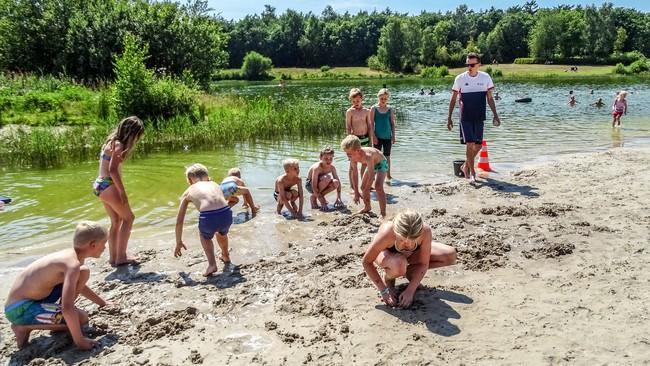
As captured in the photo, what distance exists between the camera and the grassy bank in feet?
50.5

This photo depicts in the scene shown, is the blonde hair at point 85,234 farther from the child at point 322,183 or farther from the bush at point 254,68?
the bush at point 254,68

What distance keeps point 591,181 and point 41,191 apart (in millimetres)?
11366

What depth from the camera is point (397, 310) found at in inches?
199

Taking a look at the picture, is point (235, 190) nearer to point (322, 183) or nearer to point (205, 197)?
point (322, 183)

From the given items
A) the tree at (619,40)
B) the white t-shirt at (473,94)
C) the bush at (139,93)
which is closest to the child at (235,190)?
the white t-shirt at (473,94)

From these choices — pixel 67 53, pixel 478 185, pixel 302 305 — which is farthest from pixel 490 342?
pixel 67 53

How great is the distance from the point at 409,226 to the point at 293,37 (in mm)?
155427

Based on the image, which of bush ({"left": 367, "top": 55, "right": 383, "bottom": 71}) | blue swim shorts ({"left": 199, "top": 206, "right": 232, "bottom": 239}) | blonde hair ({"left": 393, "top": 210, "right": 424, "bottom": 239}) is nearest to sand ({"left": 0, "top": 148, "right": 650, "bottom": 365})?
blue swim shorts ({"left": 199, "top": 206, "right": 232, "bottom": 239})

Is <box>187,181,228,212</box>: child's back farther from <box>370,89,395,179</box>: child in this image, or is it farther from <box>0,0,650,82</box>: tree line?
<box>0,0,650,82</box>: tree line

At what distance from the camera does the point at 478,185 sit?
35.6 ft

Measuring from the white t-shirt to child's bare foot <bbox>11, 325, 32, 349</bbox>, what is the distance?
28.2 ft

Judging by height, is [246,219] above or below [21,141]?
below

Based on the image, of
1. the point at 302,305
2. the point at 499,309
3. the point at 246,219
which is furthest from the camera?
the point at 246,219

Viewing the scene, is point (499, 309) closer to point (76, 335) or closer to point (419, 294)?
point (419, 294)
